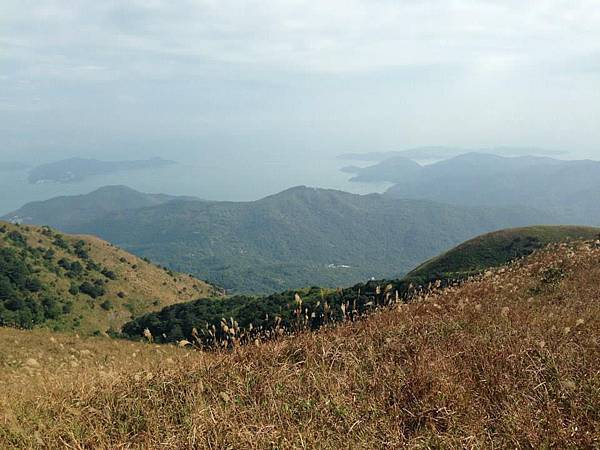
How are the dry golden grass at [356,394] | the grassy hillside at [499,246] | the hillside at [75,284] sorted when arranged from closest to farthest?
the dry golden grass at [356,394], the hillside at [75,284], the grassy hillside at [499,246]

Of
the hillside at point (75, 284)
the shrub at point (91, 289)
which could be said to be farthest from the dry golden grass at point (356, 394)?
the shrub at point (91, 289)

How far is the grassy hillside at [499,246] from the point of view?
164ft

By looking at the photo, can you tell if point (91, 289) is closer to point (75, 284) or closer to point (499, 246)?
point (75, 284)

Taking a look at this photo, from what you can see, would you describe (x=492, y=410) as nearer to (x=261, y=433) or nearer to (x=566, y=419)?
(x=566, y=419)

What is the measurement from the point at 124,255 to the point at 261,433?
294 feet

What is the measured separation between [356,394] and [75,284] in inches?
2574

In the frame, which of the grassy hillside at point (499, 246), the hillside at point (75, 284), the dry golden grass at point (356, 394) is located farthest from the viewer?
the grassy hillside at point (499, 246)

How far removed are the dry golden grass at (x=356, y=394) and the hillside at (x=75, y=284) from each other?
40.5 metres

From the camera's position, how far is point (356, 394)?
401 centimetres

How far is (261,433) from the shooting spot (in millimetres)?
3297

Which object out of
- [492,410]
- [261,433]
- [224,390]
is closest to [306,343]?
[224,390]

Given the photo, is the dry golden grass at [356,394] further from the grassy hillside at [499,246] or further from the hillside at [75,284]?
the grassy hillside at [499,246]

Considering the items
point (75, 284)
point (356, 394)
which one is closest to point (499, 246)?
point (356, 394)

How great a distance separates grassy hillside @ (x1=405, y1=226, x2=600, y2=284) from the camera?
50.1 m
